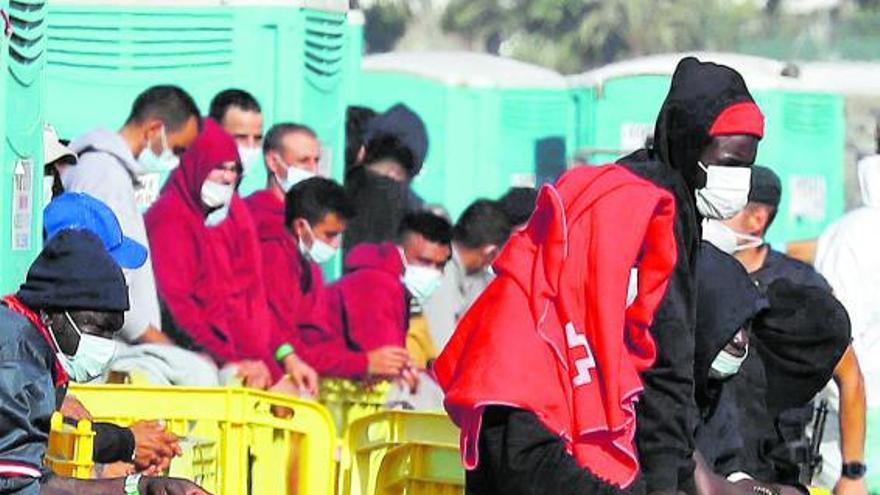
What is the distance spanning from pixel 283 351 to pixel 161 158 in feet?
3.79

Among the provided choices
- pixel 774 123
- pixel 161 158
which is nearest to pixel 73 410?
pixel 161 158

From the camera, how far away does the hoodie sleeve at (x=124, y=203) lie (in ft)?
36.8

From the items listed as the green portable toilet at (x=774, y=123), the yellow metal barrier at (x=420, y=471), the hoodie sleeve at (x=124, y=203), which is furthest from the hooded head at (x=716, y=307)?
the green portable toilet at (x=774, y=123)

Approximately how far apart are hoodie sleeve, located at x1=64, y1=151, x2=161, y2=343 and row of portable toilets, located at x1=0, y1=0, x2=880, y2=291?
0.44 m

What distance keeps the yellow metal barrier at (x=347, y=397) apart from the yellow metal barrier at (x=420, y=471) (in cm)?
403

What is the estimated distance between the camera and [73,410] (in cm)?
765

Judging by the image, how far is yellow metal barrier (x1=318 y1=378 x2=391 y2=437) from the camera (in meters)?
11.7

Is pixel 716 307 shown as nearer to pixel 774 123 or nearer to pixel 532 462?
pixel 532 462

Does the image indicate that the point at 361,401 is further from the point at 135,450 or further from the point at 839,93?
the point at 839,93

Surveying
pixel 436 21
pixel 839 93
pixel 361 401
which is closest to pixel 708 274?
pixel 361 401

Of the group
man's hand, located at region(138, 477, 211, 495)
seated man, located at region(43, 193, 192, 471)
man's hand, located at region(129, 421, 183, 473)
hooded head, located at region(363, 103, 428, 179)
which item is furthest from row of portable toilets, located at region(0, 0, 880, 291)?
man's hand, located at region(138, 477, 211, 495)

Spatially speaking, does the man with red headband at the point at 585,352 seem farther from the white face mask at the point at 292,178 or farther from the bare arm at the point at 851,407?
the white face mask at the point at 292,178

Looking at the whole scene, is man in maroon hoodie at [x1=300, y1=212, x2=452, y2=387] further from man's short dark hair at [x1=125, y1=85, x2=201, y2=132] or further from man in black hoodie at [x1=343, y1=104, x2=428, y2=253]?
man's short dark hair at [x1=125, y1=85, x2=201, y2=132]

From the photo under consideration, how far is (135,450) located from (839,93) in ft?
43.6
